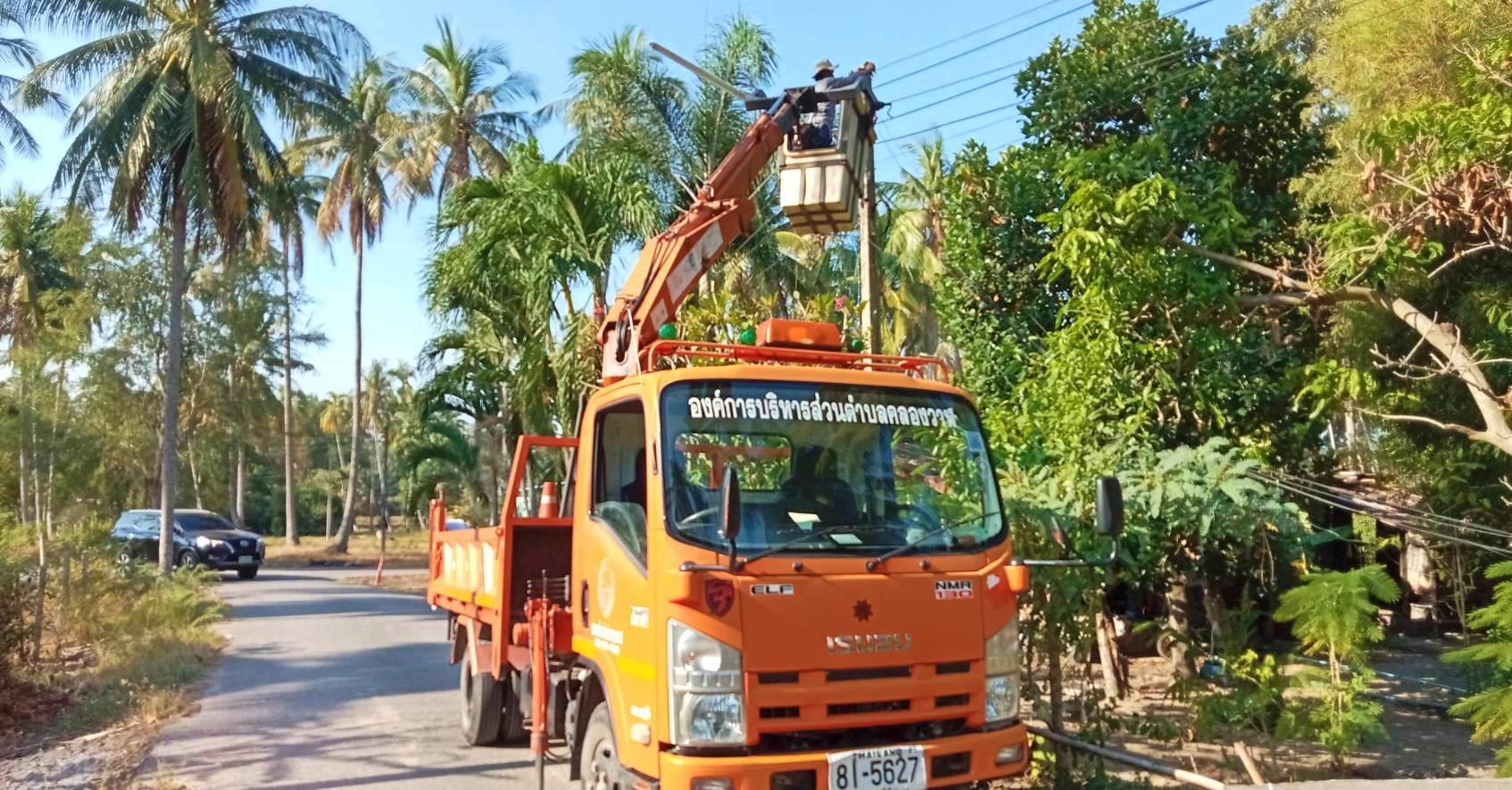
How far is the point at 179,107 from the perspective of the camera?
66.8ft

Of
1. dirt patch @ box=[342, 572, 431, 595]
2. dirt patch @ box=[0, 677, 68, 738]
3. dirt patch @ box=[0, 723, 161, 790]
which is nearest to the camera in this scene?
dirt patch @ box=[0, 723, 161, 790]

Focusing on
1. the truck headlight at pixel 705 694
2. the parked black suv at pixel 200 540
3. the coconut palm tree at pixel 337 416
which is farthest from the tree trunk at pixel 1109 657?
the coconut palm tree at pixel 337 416

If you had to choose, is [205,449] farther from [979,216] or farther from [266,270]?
[979,216]

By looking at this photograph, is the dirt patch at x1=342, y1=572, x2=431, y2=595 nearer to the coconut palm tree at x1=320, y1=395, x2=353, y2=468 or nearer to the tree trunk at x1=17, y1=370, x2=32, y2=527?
the tree trunk at x1=17, y1=370, x2=32, y2=527

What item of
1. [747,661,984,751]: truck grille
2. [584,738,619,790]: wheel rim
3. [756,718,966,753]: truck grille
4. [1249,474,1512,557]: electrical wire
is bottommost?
[584,738,619,790]: wheel rim

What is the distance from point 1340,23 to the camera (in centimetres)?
1288

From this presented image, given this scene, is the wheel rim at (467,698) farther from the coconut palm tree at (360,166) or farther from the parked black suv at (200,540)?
the coconut palm tree at (360,166)

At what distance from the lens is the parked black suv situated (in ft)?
82.8

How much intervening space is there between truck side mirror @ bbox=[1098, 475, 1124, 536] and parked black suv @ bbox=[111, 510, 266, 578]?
2360cm

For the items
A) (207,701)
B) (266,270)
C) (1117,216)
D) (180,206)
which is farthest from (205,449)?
(1117,216)

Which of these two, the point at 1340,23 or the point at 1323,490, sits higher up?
the point at 1340,23

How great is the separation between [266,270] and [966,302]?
106ft

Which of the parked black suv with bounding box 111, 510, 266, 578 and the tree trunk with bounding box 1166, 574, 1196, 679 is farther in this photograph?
the parked black suv with bounding box 111, 510, 266, 578

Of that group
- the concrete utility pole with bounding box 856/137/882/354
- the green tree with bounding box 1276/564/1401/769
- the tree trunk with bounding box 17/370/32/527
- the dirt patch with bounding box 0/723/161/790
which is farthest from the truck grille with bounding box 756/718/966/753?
the tree trunk with bounding box 17/370/32/527
